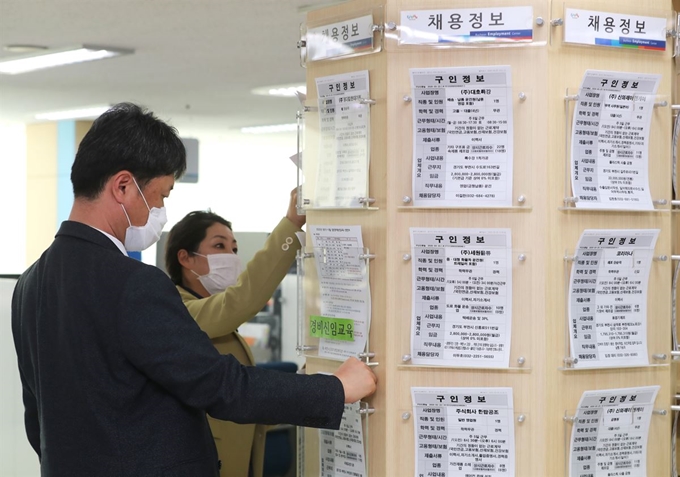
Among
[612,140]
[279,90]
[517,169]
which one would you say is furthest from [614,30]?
[279,90]

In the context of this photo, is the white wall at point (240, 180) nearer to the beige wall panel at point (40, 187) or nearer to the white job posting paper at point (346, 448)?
the beige wall panel at point (40, 187)

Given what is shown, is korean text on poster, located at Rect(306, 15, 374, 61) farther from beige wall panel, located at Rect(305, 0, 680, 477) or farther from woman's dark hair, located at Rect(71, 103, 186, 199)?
woman's dark hair, located at Rect(71, 103, 186, 199)

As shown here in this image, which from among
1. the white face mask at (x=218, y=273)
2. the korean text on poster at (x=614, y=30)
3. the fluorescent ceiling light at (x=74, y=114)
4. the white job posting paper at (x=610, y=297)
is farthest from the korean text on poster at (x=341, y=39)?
the fluorescent ceiling light at (x=74, y=114)

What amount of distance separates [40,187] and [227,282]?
7.96m

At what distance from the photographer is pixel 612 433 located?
6.44ft

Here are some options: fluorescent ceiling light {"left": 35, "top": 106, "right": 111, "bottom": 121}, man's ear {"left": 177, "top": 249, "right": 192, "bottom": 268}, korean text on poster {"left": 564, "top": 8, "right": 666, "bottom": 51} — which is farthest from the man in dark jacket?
fluorescent ceiling light {"left": 35, "top": 106, "right": 111, "bottom": 121}

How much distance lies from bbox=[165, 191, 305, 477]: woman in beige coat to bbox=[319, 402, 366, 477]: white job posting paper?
2.08 ft

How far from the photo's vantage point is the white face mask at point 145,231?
1907mm

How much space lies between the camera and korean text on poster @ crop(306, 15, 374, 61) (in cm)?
198

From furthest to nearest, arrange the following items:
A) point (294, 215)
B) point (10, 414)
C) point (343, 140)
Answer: point (10, 414) < point (294, 215) < point (343, 140)

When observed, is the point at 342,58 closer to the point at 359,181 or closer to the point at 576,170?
the point at 359,181

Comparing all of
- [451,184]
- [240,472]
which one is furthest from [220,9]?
[451,184]

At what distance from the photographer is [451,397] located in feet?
6.26

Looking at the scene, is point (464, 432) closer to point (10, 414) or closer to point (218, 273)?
point (218, 273)
